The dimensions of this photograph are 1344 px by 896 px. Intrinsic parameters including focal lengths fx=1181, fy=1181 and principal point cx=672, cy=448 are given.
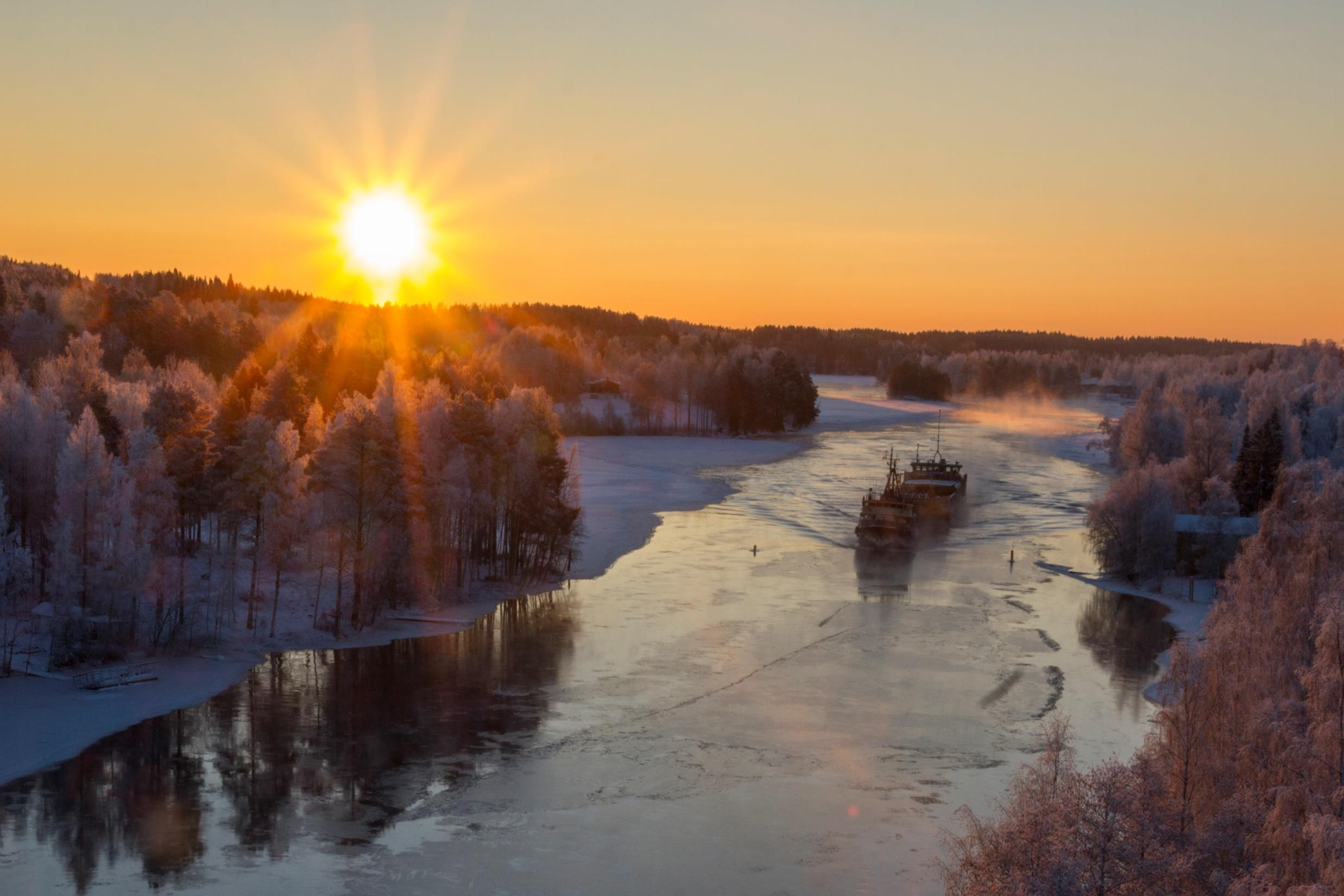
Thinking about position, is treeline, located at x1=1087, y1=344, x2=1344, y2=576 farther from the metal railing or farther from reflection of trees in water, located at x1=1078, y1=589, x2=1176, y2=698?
the metal railing

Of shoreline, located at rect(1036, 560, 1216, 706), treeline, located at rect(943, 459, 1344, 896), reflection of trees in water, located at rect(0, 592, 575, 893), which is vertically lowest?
reflection of trees in water, located at rect(0, 592, 575, 893)

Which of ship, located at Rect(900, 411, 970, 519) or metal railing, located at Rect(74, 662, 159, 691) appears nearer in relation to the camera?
metal railing, located at Rect(74, 662, 159, 691)

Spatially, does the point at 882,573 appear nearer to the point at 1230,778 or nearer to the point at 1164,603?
the point at 1164,603

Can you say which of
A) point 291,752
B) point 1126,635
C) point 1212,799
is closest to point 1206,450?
point 1126,635

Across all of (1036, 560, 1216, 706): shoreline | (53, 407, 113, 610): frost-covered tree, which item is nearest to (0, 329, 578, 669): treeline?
(53, 407, 113, 610): frost-covered tree

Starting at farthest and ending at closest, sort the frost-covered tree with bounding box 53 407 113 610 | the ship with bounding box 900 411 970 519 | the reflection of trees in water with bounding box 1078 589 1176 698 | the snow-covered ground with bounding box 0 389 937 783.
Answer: the ship with bounding box 900 411 970 519, the reflection of trees in water with bounding box 1078 589 1176 698, the frost-covered tree with bounding box 53 407 113 610, the snow-covered ground with bounding box 0 389 937 783

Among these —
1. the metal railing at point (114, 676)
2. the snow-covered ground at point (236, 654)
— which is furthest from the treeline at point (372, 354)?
the metal railing at point (114, 676)

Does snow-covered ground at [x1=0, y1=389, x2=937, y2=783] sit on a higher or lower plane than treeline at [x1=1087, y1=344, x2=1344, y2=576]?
lower
